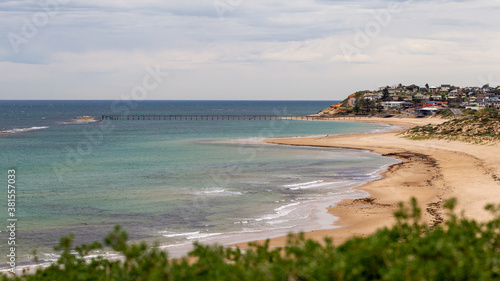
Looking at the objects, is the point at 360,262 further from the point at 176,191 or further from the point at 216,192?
the point at 176,191

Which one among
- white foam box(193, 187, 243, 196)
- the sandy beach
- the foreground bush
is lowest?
the sandy beach

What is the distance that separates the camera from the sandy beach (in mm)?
24491

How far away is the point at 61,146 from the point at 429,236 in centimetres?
6419

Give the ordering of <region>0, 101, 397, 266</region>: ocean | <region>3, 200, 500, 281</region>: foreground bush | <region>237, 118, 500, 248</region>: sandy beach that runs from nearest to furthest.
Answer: <region>3, 200, 500, 281</region>: foreground bush < <region>0, 101, 397, 266</region>: ocean < <region>237, 118, 500, 248</region>: sandy beach

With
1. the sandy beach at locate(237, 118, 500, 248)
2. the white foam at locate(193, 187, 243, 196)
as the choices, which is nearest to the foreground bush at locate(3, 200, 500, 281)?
the sandy beach at locate(237, 118, 500, 248)

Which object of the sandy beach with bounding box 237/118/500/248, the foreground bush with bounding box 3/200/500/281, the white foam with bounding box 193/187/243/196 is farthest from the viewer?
the white foam with bounding box 193/187/243/196

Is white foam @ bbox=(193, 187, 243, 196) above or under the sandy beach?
above

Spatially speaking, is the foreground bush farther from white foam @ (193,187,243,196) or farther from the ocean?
white foam @ (193,187,243,196)

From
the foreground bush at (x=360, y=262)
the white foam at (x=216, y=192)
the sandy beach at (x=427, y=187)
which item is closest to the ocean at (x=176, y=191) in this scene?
the white foam at (x=216, y=192)

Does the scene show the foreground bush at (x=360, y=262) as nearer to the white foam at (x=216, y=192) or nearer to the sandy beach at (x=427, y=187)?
Result: the sandy beach at (x=427, y=187)

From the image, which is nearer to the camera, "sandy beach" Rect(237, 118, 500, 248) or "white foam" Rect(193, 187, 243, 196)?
"sandy beach" Rect(237, 118, 500, 248)

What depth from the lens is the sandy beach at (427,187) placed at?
24491 mm

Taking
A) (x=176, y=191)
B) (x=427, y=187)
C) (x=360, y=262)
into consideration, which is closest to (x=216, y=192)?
(x=176, y=191)

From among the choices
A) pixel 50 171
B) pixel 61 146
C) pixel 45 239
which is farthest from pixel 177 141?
pixel 45 239
